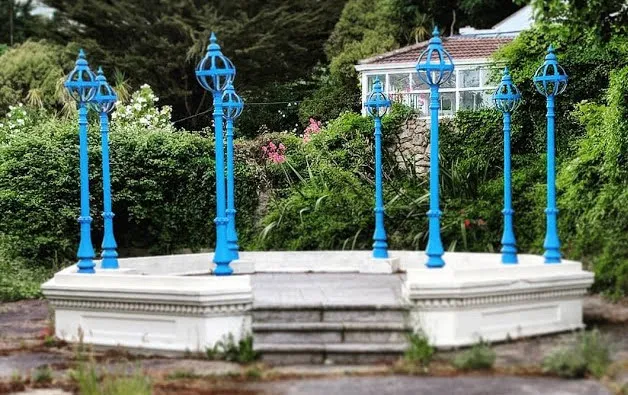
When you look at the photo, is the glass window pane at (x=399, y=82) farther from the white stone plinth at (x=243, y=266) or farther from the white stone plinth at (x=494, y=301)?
the white stone plinth at (x=494, y=301)

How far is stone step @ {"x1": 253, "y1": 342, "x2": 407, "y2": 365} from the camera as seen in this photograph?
982cm

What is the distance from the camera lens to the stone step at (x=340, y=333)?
1012cm

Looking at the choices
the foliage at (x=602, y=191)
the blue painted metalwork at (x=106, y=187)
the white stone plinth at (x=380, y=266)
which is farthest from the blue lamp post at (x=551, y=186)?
the blue painted metalwork at (x=106, y=187)

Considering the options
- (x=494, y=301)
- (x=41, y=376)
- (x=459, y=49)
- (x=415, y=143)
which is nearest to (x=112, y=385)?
(x=41, y=376)

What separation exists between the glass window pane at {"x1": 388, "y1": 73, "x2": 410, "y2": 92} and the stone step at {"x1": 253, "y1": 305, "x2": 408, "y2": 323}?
15.9 m

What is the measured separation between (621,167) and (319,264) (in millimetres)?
4378

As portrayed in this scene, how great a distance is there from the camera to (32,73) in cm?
3478

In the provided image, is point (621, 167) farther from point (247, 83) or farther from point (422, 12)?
point (247, 83)

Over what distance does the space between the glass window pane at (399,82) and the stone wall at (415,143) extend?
470 cm

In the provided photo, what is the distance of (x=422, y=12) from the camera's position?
3491 centimetres

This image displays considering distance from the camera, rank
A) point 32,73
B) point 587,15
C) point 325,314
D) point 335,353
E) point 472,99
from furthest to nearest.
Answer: point 32,73, point 472,99, point 587,15, point 325,314, point 335,353

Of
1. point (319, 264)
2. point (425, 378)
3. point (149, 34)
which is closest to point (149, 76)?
point (149, 34)

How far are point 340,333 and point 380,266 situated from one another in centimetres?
396

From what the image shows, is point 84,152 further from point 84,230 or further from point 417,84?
point 417,84
